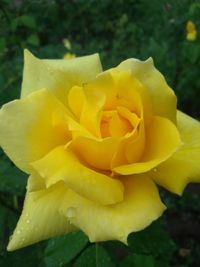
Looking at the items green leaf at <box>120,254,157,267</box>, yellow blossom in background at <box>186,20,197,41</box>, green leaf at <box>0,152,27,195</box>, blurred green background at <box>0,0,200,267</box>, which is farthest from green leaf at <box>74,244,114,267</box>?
yellow blossom in background at <box>186,20,197,41</box>

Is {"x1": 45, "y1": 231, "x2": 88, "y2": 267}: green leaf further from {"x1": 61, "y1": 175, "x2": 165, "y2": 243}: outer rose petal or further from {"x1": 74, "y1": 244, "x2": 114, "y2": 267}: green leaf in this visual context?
{"x1": 61, "y1": 175, "x2": 165, "y2": 243}: outer rose petal

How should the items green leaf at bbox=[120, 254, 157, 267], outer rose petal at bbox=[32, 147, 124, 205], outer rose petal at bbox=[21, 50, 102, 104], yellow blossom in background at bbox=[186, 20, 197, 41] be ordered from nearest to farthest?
outer rose petal at bbox=[32, 147, 124, 205]
outer rose petal at bbox=[21, 50, 102, 104]
green leaf at bbox=[120, 254, 157, 267]
yellow blossom in background at bbox=[186, 20, 197, 41]

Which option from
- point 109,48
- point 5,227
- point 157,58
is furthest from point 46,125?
point 109,48

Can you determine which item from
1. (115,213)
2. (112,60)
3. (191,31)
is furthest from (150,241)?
(191,31)

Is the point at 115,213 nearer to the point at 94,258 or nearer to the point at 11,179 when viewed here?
the point at 94,258

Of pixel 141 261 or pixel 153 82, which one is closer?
pixel 153 82

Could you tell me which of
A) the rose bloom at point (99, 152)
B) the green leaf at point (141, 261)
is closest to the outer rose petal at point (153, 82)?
the rose bloom at point (99, 152)
